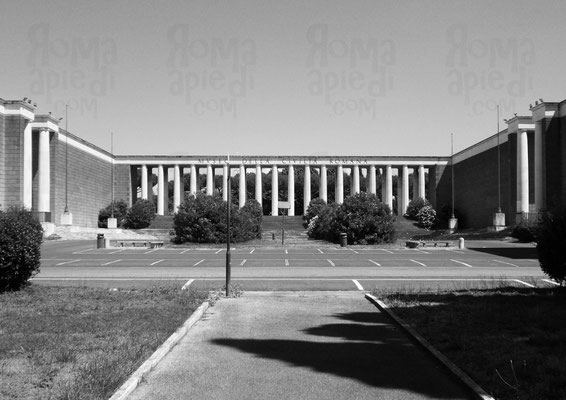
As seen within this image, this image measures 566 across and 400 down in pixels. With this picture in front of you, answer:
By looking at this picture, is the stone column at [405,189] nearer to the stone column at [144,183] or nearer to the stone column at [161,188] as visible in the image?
the stone column at [161,188]

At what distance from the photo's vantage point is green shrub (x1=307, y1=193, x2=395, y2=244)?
4497 cm

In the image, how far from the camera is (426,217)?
84188 mm

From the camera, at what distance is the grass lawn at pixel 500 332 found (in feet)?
20.8

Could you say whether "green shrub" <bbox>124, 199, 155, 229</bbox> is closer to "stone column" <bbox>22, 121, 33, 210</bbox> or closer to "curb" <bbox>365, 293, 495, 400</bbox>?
"stone column" <bbox>22, 121, 33, 210</bbox>

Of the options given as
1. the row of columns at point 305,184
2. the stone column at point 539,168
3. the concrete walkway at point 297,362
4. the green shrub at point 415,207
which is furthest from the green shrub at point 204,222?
the row of columns at point 305,184

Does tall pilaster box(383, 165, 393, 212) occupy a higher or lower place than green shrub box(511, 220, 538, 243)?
higher

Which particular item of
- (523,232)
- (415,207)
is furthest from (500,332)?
(415,207)

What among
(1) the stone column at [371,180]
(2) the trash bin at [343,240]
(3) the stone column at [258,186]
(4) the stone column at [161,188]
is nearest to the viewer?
(2) the trash bin at [343,240]

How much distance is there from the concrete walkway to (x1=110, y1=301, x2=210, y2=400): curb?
80 millimetres

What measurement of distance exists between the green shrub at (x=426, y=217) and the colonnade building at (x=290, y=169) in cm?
554

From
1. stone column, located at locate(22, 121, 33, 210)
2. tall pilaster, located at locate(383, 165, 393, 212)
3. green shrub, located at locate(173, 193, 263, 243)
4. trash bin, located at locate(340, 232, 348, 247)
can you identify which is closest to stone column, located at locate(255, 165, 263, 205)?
tall pilaster, located at locate(383, 165, 393, 212)

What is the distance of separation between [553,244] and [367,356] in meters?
7.82

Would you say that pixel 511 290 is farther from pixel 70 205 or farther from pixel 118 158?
pixel 118 158

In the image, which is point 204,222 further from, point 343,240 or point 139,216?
point 139,216
